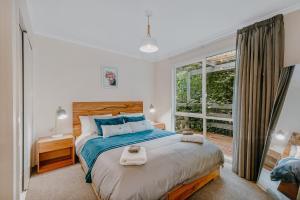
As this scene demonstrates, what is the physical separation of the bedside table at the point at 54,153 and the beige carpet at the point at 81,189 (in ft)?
0.74

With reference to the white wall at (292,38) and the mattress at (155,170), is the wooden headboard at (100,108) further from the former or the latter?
the white wall at (292,38)

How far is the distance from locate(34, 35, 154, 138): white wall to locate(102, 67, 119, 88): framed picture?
9cm

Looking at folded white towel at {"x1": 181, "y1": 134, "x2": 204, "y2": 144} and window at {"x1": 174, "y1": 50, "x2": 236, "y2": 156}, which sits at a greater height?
window at {"x1": 174, "y1": 50, "x2": 236, "y2": 156}

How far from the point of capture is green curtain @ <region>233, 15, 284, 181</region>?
2.17m

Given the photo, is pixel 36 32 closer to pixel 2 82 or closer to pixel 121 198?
pixel 2 82

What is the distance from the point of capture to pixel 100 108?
3.51 meters

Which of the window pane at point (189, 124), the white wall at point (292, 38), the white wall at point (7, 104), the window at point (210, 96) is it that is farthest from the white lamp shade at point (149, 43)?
the window pane at point (189, 124)

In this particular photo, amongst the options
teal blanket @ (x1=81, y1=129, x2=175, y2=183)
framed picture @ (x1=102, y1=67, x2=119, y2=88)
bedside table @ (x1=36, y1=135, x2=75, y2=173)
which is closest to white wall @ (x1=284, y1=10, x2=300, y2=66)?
teal blanket @ (x1=81, y1=129, x2=175, y2=183)

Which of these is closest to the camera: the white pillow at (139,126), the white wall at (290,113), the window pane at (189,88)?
the white wall at (290,113)

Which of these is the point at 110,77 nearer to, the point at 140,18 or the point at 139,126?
the point at 139,126

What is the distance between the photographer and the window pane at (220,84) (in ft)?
9.79

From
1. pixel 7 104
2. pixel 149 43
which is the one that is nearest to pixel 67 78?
pixel 149 43

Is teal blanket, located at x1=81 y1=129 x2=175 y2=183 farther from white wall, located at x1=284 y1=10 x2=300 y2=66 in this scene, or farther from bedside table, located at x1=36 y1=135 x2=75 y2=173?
white wall, located at x1=284 y1=10 x2=300 y2=66

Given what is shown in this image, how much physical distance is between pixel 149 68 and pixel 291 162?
3630 millimetres
